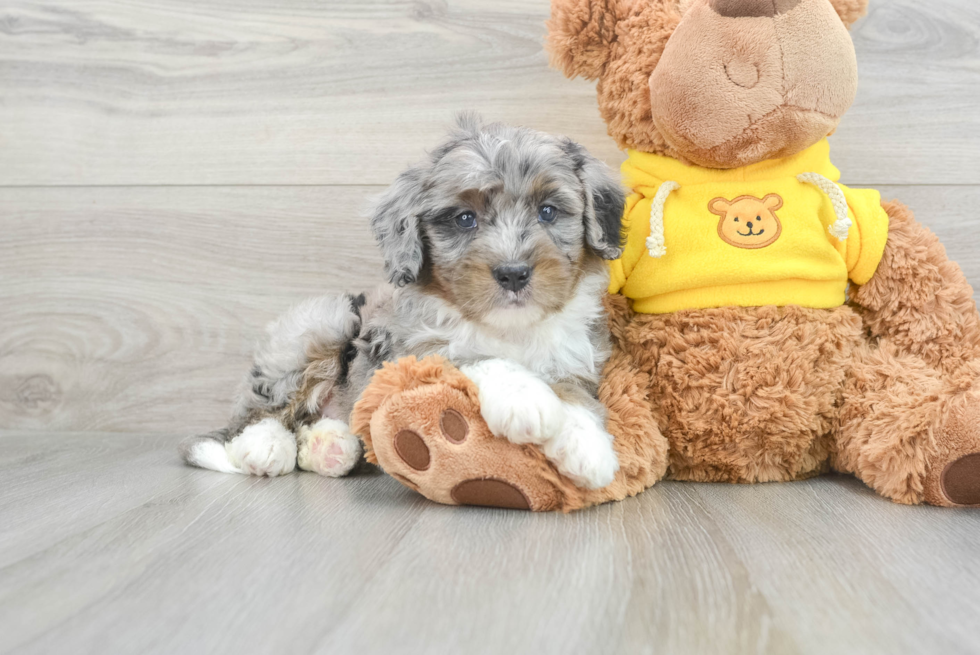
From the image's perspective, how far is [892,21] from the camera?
7.36 feet

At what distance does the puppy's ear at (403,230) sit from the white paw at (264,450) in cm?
61

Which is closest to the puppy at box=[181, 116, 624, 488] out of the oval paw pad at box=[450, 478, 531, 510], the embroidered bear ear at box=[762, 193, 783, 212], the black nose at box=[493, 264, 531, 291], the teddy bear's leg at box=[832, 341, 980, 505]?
the black nose at box=[493, 264, 531, 291]

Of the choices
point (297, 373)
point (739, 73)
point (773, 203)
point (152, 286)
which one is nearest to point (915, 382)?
point (773, 203)

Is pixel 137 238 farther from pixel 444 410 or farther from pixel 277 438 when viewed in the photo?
pixel 444 410

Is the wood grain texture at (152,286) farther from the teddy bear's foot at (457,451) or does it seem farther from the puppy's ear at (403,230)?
the teddy bear's foot at (457,451)

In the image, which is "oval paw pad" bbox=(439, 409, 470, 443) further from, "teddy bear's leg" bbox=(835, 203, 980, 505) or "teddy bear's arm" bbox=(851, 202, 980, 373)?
"teddy bear's arm" bbox=(851, 202, 980, 373)

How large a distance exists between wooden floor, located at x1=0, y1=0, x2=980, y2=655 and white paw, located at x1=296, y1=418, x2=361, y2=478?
2.9 inches

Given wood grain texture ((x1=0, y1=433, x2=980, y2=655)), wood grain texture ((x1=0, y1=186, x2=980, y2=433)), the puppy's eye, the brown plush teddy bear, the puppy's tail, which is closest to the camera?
wood grain texture ((x1=0, y1=433, x2=980, y2=655))

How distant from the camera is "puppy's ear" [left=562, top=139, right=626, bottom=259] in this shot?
5.59ft

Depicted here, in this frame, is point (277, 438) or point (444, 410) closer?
point (444, 410)

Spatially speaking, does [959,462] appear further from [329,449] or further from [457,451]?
[329,449]

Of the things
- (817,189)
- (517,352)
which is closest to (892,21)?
(817,189)

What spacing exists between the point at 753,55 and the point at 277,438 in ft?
4.89

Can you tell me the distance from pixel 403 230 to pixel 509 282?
301 mm
